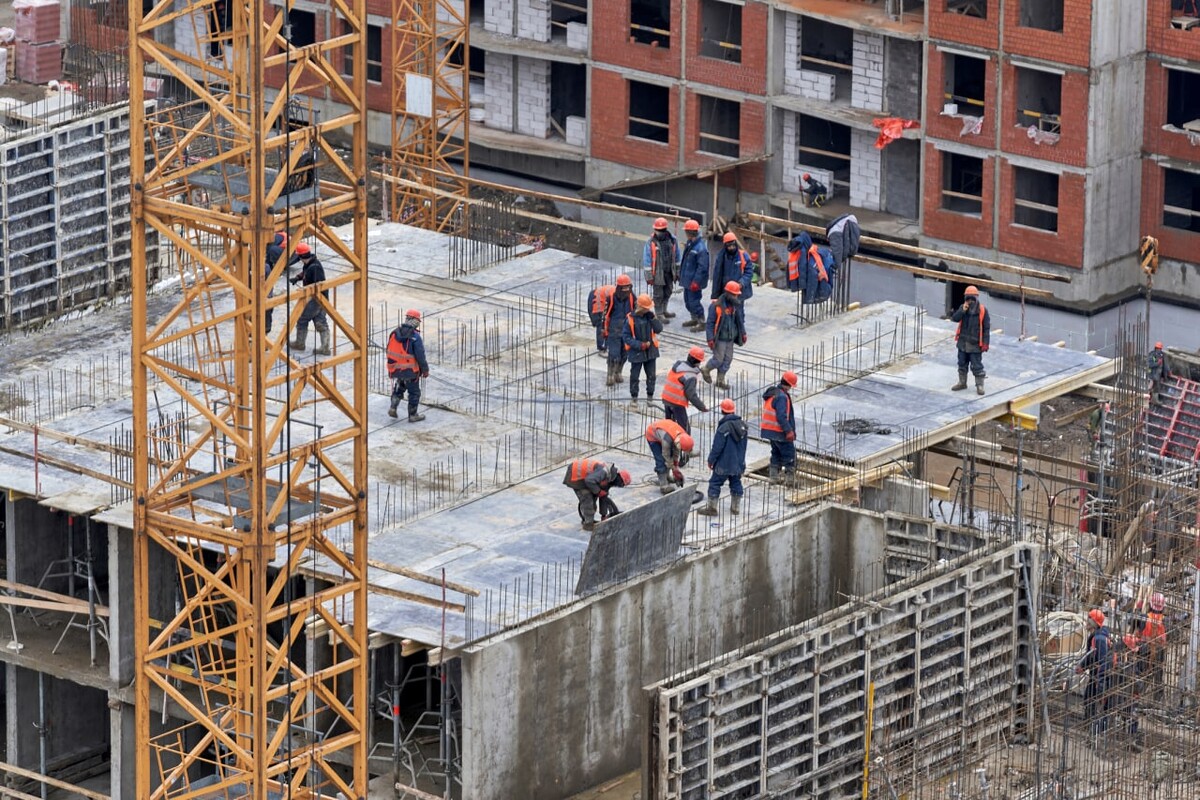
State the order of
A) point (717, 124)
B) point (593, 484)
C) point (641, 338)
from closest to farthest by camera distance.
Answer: point (593, 484)
point (641, 338)
point (717, 124)

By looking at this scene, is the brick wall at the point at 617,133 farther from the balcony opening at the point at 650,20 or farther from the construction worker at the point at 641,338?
the construction worker at the point at 641,338

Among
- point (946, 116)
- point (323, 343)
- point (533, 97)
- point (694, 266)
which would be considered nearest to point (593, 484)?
point (323, 343)

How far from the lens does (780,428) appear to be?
198ft

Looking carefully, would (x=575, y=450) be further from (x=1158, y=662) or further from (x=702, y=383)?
(x=1158, y=662)

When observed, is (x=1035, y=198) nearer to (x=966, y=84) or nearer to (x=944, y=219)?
(x=944, y=219)

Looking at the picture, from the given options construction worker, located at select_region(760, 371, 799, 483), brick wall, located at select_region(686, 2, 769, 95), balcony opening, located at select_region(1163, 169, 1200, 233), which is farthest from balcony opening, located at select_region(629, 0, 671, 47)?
construction worker, located at select_region(760, 371, 799, 483)

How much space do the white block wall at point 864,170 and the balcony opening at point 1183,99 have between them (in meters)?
6.97

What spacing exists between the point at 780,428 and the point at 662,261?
7.80m

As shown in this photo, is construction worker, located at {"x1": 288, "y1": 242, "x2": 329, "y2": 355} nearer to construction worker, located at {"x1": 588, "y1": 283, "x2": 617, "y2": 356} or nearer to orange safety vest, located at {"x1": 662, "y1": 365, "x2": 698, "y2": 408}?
construction worker, located at {"x1": 588, "y1": 283, "x2": 617, "y2": 356}

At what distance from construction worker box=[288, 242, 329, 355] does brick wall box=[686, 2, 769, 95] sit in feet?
70.2

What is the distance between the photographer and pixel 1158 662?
2354 inches

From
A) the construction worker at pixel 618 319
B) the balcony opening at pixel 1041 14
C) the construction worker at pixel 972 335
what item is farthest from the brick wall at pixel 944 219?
the construction worker at pixel 618 319

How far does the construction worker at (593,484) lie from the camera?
190 ft

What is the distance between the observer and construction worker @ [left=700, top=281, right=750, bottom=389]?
211 ft
